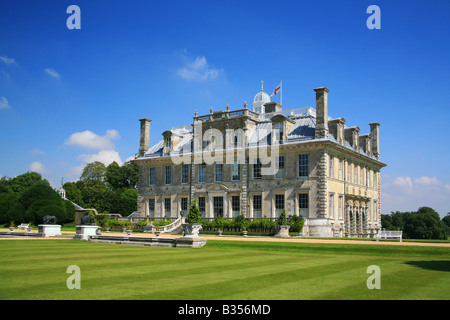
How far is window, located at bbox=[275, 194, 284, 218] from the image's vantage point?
40094 mm

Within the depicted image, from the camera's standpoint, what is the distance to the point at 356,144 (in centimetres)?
4534

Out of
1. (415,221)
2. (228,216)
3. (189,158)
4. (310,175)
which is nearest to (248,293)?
(310,175)

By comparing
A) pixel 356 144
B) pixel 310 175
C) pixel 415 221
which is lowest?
pixel 415 221

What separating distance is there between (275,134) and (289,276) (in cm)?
3062

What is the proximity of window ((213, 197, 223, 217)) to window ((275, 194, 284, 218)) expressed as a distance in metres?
6.49

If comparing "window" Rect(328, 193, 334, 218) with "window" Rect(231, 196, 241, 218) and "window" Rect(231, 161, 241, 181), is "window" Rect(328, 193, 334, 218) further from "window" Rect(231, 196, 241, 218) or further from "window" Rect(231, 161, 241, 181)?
"window" Rect(231, 161, 241, 181)

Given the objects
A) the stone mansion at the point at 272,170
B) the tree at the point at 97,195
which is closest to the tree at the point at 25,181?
the tree at the point at 97,195

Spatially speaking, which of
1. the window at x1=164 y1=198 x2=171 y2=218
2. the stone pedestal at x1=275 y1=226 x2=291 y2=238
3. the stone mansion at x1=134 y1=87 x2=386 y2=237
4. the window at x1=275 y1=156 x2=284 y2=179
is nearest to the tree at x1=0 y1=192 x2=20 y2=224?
the stone mansion at x1=134 y1=87 x2=386 y2=237

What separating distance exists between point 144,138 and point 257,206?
727 inches

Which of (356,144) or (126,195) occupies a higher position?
(356,144)

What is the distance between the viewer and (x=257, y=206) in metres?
41.7

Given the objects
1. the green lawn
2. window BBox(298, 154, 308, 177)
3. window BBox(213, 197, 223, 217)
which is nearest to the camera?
the green lawn

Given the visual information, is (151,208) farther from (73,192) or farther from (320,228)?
(73,192)
